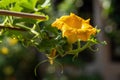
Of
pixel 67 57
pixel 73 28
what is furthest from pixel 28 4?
pixel 67 57

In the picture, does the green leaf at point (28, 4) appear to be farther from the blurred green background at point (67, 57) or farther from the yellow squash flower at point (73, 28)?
the blurred green background at point (67, 57)

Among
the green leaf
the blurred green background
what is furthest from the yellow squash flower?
the blurred green background

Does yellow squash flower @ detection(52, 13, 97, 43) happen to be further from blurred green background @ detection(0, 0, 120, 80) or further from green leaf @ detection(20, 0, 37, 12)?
blurred green background @ detection(0, 0, 120, 80)

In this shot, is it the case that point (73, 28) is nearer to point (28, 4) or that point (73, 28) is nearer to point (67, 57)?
point (28, 4)

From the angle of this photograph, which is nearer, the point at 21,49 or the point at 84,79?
the point at 84,79

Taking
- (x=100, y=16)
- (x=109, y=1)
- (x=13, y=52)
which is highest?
(x=109, y=1)

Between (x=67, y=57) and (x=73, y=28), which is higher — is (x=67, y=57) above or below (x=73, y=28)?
below

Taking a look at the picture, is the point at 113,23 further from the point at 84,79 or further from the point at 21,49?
the point at 21,49

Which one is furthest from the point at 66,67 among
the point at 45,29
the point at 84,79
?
the point at 45,29
